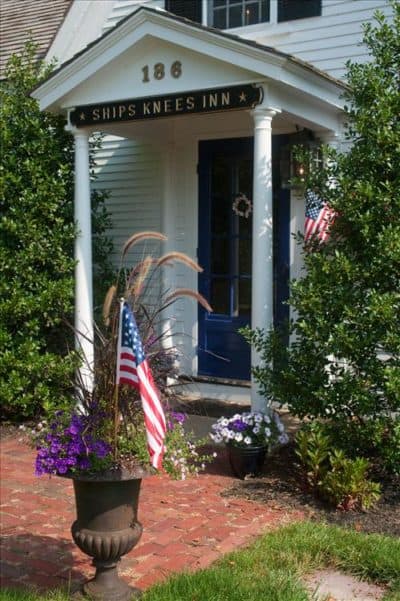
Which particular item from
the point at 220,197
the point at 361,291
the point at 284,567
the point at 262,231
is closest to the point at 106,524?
the point at 284,567

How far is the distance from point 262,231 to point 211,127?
9.21 feet

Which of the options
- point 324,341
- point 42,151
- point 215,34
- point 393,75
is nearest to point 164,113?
point 215,34

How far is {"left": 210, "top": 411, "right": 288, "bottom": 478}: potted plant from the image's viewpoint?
19.3 feet

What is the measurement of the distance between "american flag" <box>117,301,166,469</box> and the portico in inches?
56.9

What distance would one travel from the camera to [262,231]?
21.0ft

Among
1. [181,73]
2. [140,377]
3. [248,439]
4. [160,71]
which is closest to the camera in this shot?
[140,377]

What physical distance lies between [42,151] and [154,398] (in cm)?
499

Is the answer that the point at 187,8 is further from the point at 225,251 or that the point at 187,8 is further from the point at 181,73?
the point at 225,251

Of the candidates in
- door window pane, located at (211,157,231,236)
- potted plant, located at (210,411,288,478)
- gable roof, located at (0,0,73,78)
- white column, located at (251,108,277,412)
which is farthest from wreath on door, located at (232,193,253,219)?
gable roof, located at (0,0,73,78)

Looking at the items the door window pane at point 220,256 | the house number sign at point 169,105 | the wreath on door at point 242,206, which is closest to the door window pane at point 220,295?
the door window pane at point 220,256

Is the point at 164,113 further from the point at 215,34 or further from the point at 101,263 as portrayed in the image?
the point at 101,263

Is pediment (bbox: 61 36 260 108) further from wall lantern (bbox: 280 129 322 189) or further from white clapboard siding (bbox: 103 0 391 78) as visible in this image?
white clapboard siding (bbox: 103 0 391 78)

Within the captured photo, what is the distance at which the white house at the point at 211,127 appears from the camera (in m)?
6.44

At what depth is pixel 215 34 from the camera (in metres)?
6.37
